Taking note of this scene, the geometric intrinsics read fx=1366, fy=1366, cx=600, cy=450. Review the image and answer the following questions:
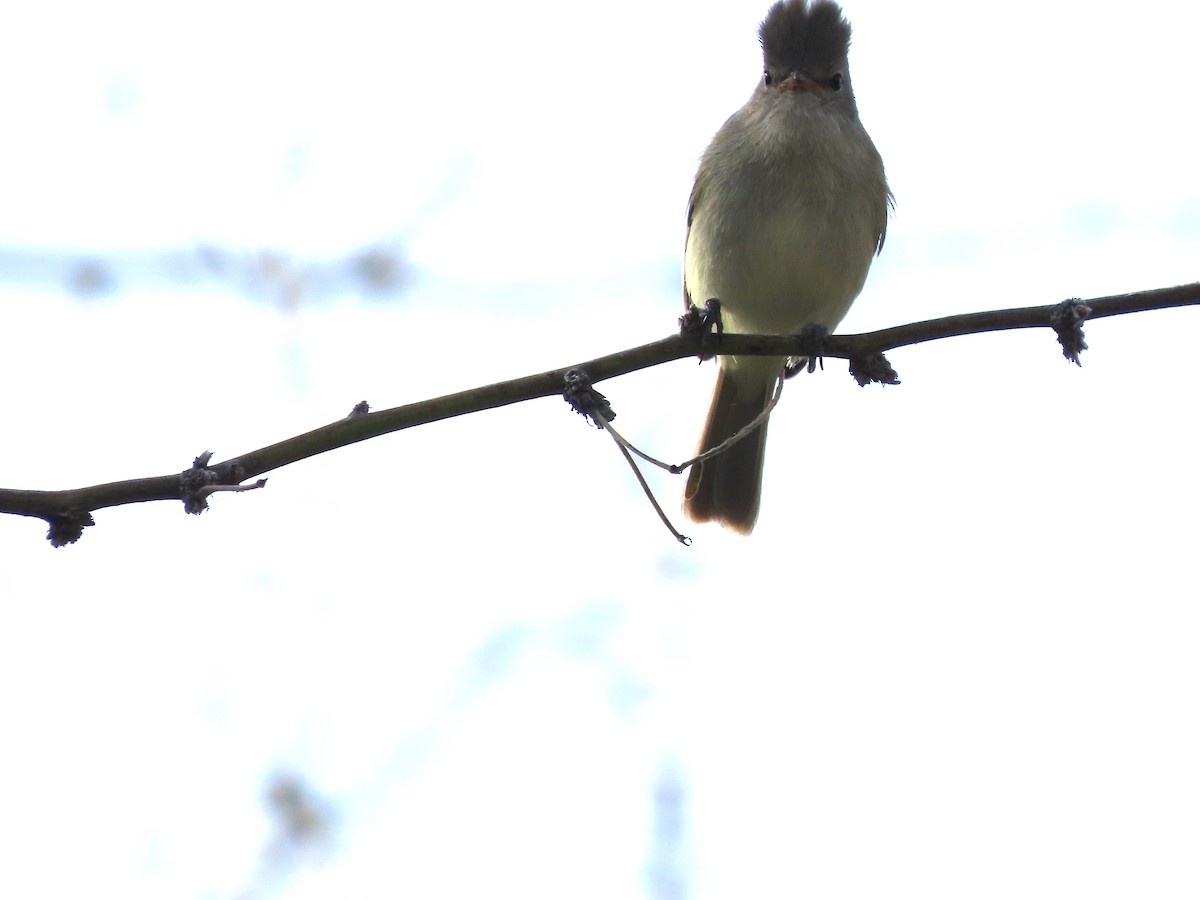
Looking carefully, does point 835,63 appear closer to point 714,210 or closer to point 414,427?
point 714,210

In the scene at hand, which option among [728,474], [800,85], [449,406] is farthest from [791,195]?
[449,406]

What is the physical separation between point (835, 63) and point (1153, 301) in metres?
3.39

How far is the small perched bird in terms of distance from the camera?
5.45 meters

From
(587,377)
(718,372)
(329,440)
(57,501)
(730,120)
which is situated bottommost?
(57,501)

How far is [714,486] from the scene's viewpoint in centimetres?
671

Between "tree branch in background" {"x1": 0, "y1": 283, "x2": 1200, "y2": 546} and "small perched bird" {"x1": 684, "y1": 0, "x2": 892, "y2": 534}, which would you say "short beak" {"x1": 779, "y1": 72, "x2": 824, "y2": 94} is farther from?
"tree branch in background" {"x1": 0, "y1": 283, "x2": 1200, "y2": 546}

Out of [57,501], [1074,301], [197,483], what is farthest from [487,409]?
[1074,301]

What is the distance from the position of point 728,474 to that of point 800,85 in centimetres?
192

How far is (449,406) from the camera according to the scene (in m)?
2.93

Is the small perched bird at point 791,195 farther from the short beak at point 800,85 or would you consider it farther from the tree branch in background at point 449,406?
the tree branch in background at point 449,406

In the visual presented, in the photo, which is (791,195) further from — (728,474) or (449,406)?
(449,406)

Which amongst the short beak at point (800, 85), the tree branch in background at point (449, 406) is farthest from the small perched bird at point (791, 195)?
the tree branch in background at point (449, 406)

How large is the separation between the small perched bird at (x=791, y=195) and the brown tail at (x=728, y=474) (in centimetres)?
67

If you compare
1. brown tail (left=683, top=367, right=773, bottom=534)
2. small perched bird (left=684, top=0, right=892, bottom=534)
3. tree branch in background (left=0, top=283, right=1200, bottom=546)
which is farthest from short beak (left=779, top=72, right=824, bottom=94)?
tree branch in background (left=0, top=283, right=1200, bottom=546)
